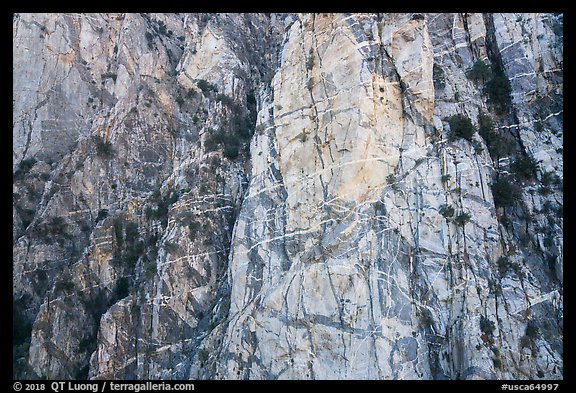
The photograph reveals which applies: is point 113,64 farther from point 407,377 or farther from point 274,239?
point 407,377

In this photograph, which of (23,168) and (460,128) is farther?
(23,168)

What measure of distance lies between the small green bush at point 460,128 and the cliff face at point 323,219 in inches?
5.1

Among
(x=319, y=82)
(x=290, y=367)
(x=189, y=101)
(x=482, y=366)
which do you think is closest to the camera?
(x=482, y=366)

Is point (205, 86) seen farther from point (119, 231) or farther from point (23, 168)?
point (23, 168)

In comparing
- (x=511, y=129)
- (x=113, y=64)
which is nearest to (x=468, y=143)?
(x=511, y=129)

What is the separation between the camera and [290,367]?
27.0m

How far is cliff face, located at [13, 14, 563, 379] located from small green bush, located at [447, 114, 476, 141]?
129mm

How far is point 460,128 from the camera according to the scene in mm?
30438

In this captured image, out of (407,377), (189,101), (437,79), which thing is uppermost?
(189,101)

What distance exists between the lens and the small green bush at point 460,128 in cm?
3023

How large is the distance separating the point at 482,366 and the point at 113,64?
37475 millimetres

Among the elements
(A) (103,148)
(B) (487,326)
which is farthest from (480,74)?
(A) (103,148)

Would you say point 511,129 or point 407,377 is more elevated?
point 511,129

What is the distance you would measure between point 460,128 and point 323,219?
29.8ft
